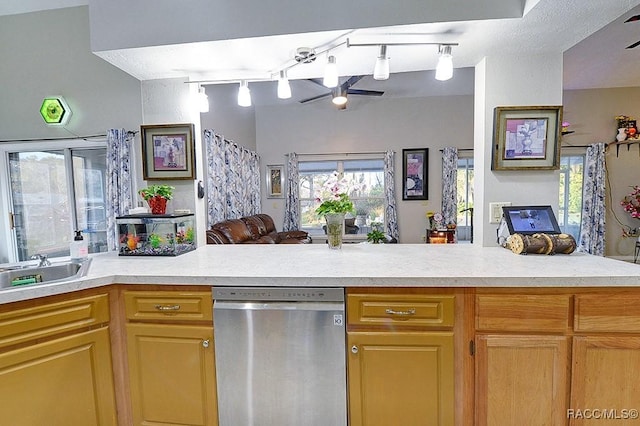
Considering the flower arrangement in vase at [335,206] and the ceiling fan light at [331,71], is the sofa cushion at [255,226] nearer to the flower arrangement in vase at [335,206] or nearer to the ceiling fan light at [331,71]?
the flower arrangement in vase at [335,206]

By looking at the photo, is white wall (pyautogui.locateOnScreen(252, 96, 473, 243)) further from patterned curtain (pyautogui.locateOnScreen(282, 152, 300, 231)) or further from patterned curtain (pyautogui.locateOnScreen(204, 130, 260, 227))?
patterned curtain (pyautogui.locateOnScreen(204, 130, 260, 227))

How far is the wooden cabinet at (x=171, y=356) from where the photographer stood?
4.65 ft

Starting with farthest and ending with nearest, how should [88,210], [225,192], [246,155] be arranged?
[246,155] → [225,192] → [88,210]

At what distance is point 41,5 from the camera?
270cm

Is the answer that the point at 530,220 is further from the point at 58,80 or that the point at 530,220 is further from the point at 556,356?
the point at 58,80

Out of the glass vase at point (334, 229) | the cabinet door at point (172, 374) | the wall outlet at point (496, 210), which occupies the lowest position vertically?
the cabinet door at point (172, 374)

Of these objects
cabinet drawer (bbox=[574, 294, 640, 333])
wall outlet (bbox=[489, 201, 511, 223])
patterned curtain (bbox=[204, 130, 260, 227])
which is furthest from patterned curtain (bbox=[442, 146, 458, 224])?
cabinet drawer (bbox=[574, 294, 640, 333])

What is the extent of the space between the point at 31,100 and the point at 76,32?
767 millimetres

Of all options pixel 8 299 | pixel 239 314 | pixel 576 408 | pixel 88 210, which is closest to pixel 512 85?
pixel 576 408

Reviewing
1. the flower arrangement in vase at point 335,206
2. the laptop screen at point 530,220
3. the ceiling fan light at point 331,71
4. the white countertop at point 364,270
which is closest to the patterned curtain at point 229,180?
the white countertop at point 364,270

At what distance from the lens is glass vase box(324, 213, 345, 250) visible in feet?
6.37

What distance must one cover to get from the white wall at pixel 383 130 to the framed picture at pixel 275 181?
127mm

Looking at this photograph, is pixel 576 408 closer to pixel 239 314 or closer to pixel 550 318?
pixel 550 318

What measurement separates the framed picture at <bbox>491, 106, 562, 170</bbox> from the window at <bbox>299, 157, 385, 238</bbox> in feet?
13.5
